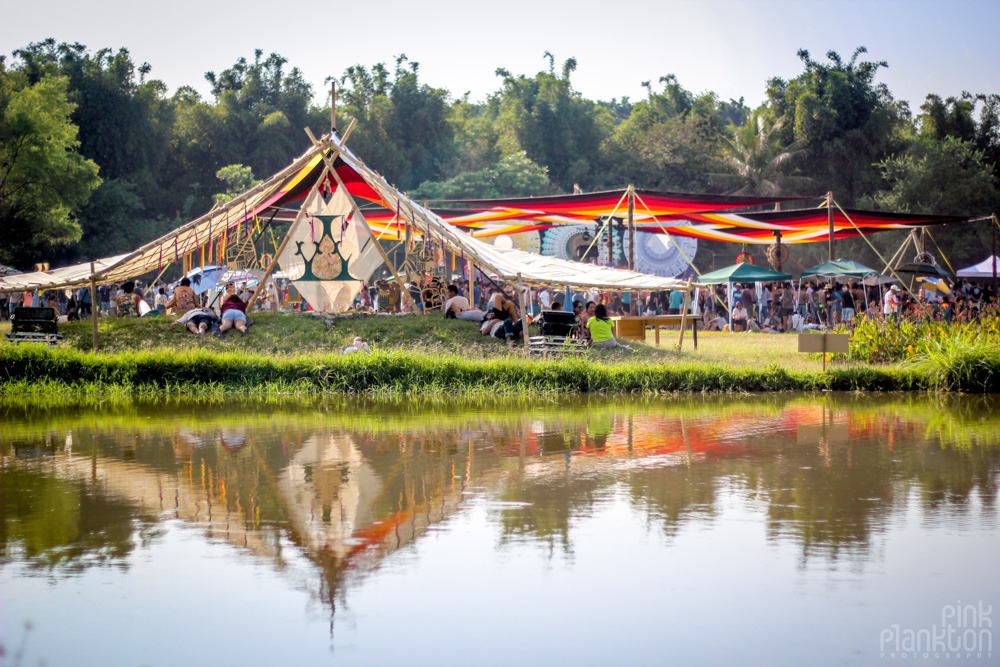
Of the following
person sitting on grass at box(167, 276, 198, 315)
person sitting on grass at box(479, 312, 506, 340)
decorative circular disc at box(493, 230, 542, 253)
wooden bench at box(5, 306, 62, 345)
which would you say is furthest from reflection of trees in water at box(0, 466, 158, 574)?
decorative circular disc at box(493, 230, 542, 253)

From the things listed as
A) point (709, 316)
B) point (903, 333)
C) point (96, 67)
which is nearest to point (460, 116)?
point (96, 67)

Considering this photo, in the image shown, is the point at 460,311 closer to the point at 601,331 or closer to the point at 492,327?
the point at 492,327

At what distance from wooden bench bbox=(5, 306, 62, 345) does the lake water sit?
623 centimetres

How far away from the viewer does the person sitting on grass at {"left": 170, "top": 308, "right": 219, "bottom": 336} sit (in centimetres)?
1506

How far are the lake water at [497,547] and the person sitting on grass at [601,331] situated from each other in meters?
6.66

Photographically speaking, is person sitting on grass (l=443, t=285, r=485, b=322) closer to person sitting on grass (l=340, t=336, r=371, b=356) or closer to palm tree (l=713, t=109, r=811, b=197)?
person sitting on grass (l=340, t=336, r=371, b=356)

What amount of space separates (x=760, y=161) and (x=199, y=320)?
1302 inches

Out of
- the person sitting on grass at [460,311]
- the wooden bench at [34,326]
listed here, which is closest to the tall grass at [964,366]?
the person sitting on grass at [460,311]

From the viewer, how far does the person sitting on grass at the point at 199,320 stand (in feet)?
49.4

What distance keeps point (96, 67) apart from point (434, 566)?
146 ft

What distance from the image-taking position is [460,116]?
63000 mm

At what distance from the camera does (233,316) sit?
15.2 meters

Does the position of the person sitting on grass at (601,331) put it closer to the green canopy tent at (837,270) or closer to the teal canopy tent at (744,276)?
the teal canopy tent at (744,276)

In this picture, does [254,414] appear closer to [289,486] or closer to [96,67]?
[289,486]
